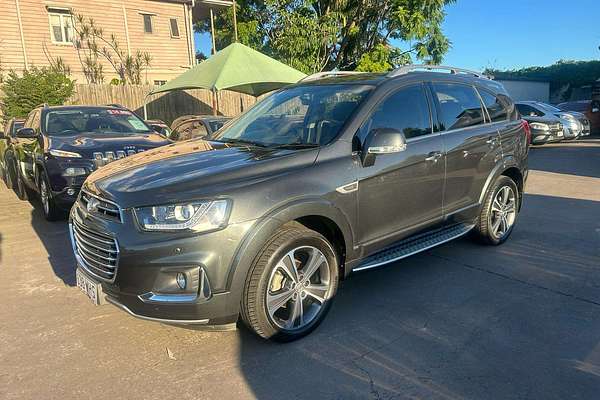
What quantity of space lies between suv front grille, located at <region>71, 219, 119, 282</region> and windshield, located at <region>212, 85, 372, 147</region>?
4.78 feet

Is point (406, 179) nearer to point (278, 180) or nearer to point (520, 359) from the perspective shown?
point (278, 180)

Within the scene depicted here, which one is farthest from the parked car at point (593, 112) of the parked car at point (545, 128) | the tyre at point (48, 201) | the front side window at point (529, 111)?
the tyre at point (48, 201)

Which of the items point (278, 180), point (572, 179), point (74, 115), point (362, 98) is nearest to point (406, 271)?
point (362, 98)

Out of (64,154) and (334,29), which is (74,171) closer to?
(64,154)

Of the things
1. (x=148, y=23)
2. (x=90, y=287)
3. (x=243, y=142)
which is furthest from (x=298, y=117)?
(x=148, y=23)

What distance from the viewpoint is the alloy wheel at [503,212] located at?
5.25 m

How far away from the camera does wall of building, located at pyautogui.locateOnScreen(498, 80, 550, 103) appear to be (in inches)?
1310

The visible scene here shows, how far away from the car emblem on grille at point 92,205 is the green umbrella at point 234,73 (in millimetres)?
8681

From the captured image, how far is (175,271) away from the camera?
288 cm

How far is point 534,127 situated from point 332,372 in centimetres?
1436

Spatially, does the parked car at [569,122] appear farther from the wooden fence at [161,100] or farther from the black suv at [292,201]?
the black suv at [292,201]

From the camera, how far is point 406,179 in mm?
4039

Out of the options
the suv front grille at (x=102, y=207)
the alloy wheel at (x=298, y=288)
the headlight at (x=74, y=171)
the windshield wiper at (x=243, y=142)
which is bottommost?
the alloy wheel at (x=298, y=288)

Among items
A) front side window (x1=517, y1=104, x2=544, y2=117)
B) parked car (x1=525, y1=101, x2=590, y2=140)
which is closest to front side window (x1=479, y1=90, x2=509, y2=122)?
front side window (x1=517, y1=104, x2=544, y2=117)
